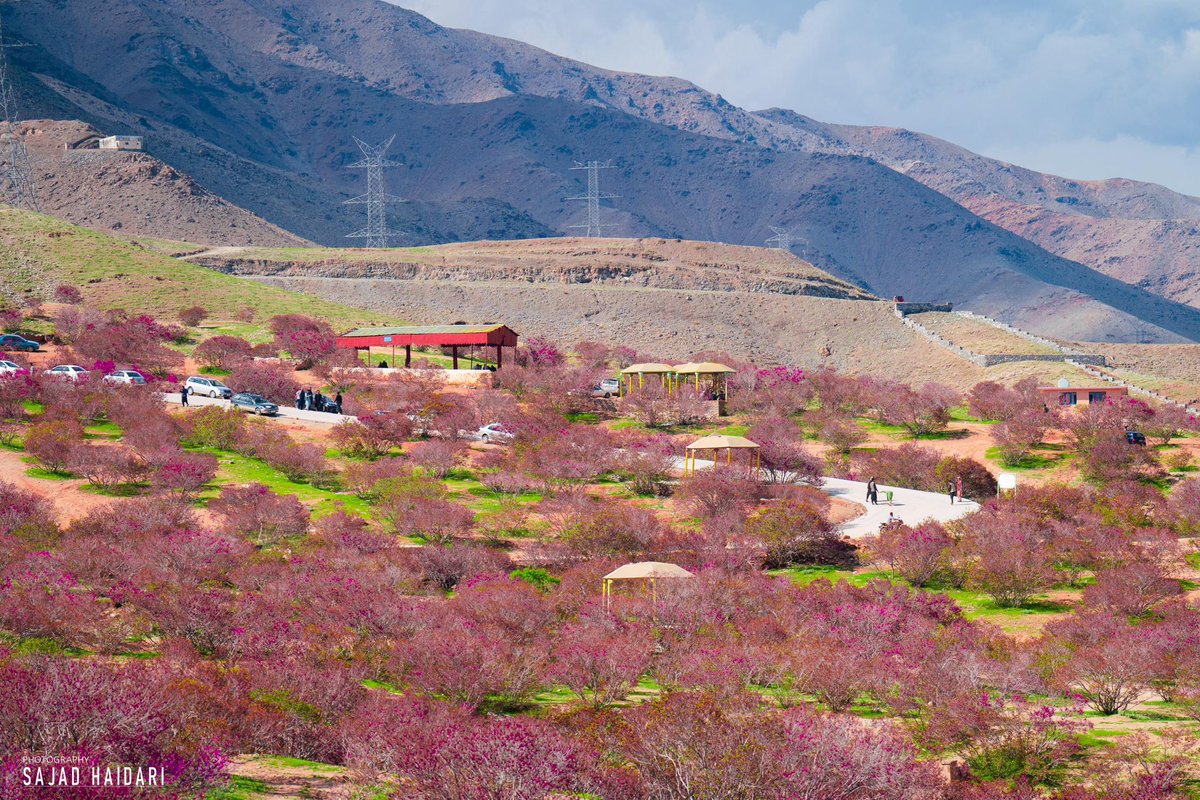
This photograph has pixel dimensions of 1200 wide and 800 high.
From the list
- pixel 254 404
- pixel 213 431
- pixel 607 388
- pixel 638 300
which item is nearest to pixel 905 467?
pixel 607 388

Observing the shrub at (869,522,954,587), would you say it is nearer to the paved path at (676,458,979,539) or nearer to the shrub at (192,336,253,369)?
the paved path at (676,458,979,539)

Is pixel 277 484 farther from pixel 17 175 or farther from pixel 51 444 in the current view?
pixel 17 175

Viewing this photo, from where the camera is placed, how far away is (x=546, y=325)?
8406 centimetres

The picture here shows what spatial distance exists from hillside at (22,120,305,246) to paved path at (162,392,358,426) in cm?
7363

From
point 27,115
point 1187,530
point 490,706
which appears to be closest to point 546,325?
point 1187,530

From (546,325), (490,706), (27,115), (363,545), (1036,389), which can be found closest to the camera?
(490,706)

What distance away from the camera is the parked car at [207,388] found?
44.7m

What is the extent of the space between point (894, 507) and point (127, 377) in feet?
89.7

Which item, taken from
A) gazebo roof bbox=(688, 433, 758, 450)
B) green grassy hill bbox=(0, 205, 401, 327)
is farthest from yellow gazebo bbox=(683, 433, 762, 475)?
green grassy hill bbox=(0, 205, 401, 327)

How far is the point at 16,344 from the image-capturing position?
52062 millimetres

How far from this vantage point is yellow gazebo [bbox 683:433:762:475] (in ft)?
117

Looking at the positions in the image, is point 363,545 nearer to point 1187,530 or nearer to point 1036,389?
point 1187,530

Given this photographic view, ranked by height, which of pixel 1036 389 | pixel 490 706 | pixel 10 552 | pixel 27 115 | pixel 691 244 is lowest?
pixel 490 706

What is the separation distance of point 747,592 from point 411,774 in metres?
11.8
